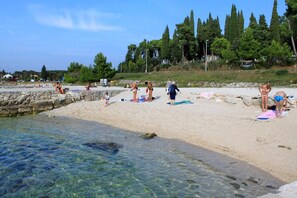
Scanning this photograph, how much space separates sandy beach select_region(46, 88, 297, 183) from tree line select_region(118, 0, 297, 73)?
30.2 metres

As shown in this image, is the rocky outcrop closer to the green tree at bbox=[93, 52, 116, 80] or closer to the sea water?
the sea water

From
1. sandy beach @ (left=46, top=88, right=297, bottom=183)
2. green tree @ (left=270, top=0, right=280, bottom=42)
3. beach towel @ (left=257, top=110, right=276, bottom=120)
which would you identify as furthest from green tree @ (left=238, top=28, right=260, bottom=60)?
beach towel @ (left=257, top=110, right=276, bottom=120)

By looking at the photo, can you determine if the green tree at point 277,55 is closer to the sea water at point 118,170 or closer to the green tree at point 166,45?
the green tree at point 166,45

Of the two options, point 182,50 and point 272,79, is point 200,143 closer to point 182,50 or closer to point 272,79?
point 272,79

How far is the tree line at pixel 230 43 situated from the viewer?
50094 millimetres

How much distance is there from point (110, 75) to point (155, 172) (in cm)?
4857

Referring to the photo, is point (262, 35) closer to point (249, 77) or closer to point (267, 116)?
point (249, 77)

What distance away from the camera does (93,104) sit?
74.2 feet

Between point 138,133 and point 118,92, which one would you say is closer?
point 138,133

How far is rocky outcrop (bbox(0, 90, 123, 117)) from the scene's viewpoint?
21.6 metres

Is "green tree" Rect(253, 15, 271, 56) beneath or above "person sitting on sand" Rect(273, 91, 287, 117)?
above

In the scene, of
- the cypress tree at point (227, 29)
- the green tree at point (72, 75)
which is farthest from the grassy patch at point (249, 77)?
the cypress tree at point (227, 29)

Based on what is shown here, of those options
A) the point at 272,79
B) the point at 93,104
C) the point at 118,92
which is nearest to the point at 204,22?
the point at 272,79

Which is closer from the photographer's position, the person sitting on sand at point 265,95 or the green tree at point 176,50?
the person sitting on sand at point 265,95
